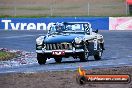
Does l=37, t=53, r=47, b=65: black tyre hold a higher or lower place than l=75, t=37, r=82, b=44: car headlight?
lower

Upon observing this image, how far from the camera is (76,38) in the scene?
19.1 meters

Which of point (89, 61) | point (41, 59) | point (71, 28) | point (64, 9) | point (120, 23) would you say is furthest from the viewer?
point (64, 9)

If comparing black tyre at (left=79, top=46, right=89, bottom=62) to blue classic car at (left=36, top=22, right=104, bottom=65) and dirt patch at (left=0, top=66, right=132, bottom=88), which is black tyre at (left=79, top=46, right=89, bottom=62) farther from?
dirt patch at (left=0, top=66, right=132, bottom=88)

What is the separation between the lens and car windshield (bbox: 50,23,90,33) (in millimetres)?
20453

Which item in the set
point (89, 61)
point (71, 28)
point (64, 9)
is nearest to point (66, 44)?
point (89, 61)

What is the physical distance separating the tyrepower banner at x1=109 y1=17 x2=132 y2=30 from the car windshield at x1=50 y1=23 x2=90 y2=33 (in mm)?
24052

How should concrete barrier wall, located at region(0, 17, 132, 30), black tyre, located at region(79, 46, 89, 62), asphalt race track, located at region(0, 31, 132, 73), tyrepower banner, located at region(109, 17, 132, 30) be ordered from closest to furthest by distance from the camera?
asphalt race track, located at region(0, 31, 132, 73) → black tyre, located at region(79, 46, 89, 62) → tyrepower banner, located at region(109, 17, 132, 30) → concrete barrier wall, located at region(0, 17, 132, 30)

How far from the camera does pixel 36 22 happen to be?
47969mm

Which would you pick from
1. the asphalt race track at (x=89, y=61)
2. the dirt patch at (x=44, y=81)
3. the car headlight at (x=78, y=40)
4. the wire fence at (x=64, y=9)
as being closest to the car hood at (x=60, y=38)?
the car headlight at (x=78, y=40)

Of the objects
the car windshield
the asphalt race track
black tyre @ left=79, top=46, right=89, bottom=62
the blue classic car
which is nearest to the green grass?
the asphalt race track

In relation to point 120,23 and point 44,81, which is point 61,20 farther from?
point 44,81

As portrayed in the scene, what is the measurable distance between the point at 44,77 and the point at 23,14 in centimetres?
4170

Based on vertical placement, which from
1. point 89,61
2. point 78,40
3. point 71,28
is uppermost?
point 71,28

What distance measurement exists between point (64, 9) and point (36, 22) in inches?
304
